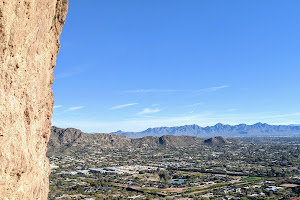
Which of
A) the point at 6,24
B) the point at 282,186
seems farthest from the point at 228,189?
the point at 6,24

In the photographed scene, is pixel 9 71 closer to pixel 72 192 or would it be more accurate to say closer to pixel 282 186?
pixel 72 192

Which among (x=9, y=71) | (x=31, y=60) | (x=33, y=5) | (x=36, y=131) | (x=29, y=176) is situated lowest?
(x=29, y=176)

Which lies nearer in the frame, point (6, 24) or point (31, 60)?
point (6, 24)

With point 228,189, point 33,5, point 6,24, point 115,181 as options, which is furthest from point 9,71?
point 115,181


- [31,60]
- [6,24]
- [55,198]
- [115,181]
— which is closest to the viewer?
[6,24]

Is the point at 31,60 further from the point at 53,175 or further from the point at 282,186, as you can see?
the point at 53,175

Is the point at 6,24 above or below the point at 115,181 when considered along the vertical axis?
above

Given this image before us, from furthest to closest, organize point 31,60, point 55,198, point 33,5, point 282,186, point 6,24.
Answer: point 282,186
point 55,198
point 31,60
point 33,5
point 6,24
